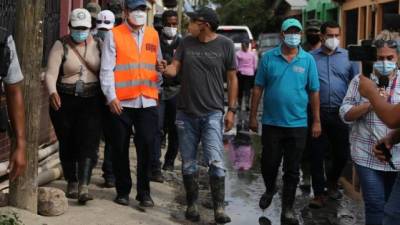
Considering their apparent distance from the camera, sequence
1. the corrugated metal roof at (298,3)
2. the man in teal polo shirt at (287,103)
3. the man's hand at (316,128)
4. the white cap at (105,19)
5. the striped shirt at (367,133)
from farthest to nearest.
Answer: the corrugated metal roof at (298,3), the white cap at (105,19), the man's hand at (316,128), the man in teal polo shirt at (287,103), the striped shirt at (367,133)

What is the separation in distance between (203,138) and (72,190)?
131 cm

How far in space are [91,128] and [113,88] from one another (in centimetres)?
46

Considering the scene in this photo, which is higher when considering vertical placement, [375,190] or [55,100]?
[55,100]

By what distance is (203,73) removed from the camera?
20.5 ft

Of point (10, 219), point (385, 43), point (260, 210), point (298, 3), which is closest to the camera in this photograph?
point (10, 219)

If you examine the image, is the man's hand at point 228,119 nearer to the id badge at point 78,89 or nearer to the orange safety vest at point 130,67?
the orange safety vest at point 130,67

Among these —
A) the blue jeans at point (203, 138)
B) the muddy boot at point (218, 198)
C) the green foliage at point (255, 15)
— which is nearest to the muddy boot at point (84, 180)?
the blue jeans at point (203, 138)

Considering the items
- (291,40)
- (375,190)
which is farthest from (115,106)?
(375,190)

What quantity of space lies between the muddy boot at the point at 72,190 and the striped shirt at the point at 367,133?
258 cm

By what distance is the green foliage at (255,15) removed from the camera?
157ft

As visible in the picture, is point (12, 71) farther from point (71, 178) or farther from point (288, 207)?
point (288, 207)

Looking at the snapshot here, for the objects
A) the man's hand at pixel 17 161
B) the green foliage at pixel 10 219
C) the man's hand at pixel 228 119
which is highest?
the man's hand at pixel 17 161

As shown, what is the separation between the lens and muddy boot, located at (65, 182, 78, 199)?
6496 millimetres

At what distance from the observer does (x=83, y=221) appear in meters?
5.75
